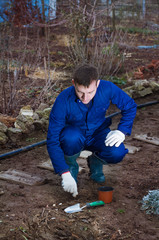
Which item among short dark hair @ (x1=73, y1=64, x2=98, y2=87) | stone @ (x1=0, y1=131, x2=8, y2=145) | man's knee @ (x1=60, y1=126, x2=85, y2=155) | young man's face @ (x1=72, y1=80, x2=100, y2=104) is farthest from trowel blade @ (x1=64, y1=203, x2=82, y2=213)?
stone @ (x1=0, y1=131, x2=8, y2=145)

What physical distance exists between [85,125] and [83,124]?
2 centimetres

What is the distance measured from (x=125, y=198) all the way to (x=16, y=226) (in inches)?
39.9

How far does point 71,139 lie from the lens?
289 centimetres

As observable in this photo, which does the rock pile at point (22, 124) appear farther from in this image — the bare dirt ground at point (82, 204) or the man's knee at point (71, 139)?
the man's knee at point (71, 139)

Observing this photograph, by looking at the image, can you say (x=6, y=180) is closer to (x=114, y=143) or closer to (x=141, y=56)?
(x=114, y=143)

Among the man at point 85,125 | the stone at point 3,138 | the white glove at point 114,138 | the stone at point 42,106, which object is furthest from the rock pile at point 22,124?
the white glove at point 114,138

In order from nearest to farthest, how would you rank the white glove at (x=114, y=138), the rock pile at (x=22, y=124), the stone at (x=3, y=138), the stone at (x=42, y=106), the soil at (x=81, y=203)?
the soil at (x=81, y=203) < the white glove at (x=114, y=138) < the stone at (x=3, y=138) < the rock pile at (x=22, y=124) < the stone at (x=42, y=106)

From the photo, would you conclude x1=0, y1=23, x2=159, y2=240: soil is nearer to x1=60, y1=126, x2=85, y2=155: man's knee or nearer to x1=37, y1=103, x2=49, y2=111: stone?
x1=60, y1=126, x2=85, y2=155: man's knee

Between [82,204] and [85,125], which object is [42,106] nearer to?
[85,125]

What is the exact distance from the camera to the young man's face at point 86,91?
8.79ft

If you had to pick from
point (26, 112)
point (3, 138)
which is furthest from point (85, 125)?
point (26, 112)

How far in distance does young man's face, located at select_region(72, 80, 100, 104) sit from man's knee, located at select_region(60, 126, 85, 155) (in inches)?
12.6

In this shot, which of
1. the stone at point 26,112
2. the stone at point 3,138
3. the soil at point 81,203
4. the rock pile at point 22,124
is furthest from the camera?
the stone at point 26,112

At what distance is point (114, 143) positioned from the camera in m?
2.90
